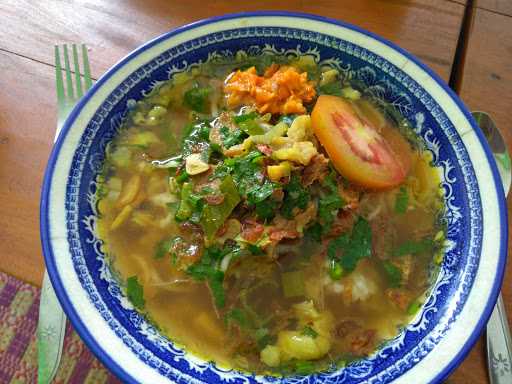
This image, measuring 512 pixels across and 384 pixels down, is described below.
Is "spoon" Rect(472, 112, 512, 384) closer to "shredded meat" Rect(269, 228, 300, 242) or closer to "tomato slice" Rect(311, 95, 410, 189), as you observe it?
"tomato slice" Rect(311, 95, 410, 189)

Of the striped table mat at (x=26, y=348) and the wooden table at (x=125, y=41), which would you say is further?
the wooden table at (x=125, y=41)

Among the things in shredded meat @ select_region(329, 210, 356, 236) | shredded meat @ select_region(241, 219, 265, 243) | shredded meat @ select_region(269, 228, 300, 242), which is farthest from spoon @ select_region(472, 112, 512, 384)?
shredded meat @ select_region(241, 219, 265, 243)

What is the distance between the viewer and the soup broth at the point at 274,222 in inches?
61.2

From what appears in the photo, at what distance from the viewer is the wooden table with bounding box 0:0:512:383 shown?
187cm

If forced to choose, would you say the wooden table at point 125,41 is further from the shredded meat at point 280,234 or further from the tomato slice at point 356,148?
the shredded meat at point 280,234

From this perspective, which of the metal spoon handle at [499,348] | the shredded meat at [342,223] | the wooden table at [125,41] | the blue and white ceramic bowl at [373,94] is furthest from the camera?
the wooden table at [125,41]

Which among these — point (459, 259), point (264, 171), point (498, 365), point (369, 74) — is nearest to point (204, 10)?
point (369, 74)

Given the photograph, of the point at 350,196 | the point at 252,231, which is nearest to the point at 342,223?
the point at 350,196

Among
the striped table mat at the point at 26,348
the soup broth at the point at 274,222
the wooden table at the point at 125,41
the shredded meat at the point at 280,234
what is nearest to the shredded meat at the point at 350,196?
the soup broth at the point at 274,222

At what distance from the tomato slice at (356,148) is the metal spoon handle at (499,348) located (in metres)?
0.58

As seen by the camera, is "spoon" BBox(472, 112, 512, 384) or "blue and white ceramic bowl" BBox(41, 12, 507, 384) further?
"spoon" BBox(472, 112, 512, 384)

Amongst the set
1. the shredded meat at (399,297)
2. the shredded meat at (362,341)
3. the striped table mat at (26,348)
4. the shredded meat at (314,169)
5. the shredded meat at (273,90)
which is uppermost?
the shredded meat at (273,90)

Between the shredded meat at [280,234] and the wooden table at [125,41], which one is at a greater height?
the wooden table at [125,41]

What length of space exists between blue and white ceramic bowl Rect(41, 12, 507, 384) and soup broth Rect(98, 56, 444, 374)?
0.21 feet
